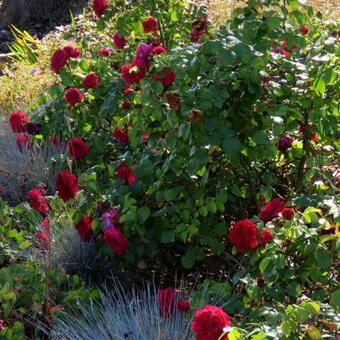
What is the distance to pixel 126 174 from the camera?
10.6 ft

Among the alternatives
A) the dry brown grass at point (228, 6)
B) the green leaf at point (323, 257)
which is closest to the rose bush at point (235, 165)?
the green leaf at point (323, 257)

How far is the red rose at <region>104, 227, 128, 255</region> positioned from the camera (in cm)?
297

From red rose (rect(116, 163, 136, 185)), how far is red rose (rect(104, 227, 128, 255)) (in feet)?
0.94

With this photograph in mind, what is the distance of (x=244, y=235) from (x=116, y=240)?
72 cm

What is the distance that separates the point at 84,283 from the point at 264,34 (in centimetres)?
134

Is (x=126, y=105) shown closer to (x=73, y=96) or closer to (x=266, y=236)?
(x=73, y=96)

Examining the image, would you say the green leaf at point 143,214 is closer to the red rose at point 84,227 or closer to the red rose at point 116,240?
the red rose at point 116,240

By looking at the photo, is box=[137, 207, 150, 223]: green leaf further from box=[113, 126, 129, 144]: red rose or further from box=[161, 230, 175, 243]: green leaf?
box=[113, 126, 129, 144]: red rose

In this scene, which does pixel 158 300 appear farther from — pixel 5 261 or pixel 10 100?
pixel 10 100

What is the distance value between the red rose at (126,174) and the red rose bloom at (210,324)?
4.34ft

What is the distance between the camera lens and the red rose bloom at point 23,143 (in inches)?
174

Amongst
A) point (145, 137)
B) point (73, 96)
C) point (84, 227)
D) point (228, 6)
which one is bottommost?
point (228, 6)

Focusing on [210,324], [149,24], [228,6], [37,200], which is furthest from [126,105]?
[228,6]

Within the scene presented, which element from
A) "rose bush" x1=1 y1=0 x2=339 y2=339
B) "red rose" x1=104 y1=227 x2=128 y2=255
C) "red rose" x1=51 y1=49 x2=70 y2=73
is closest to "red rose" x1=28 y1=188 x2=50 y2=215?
"rose bush" x1=1 y1=0 x2=339 y2=339
